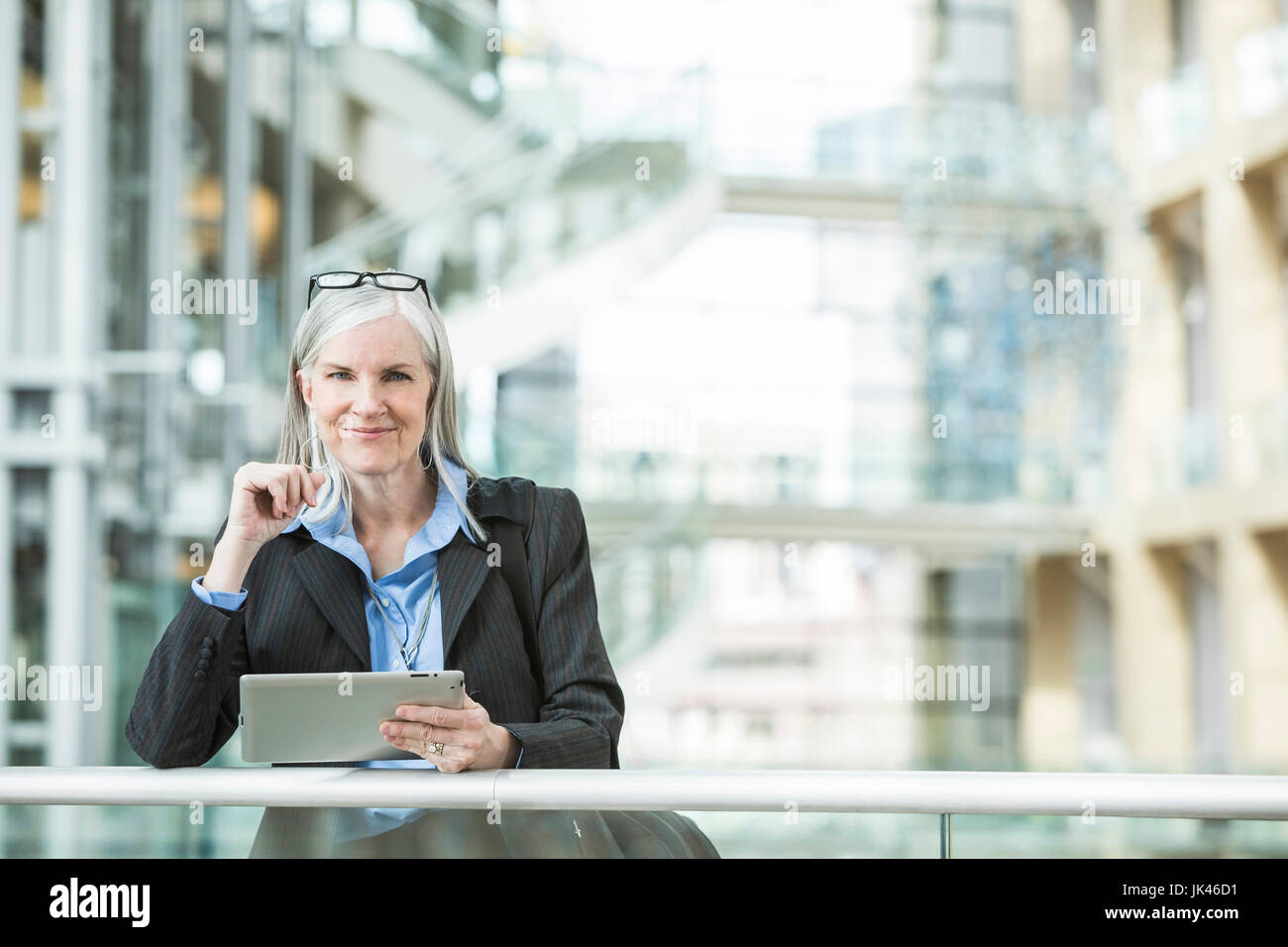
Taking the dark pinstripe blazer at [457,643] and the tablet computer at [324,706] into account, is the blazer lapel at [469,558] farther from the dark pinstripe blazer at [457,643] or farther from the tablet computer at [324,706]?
the tablet computer at [324,706]

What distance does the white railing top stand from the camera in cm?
142

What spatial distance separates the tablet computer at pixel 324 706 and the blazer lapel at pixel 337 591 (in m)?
0.24

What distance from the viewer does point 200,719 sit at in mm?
1668

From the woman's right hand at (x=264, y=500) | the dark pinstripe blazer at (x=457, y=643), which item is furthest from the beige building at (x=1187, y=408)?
the woman's right hand at (x=264, y=500)

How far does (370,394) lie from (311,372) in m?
0.10

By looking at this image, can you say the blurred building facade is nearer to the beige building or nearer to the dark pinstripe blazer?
the beige building

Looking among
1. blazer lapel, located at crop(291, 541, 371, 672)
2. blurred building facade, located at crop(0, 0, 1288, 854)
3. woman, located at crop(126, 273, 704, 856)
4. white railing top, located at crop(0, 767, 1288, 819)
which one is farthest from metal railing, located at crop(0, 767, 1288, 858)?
blurred building facade, located at crop(0, 0, 1288, 854)

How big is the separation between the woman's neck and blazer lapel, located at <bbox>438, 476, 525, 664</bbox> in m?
0.07

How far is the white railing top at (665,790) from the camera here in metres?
1.42

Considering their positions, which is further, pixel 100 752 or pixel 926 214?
pixel 926 214

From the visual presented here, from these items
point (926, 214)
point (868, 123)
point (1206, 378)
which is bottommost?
point (1206, 378)
